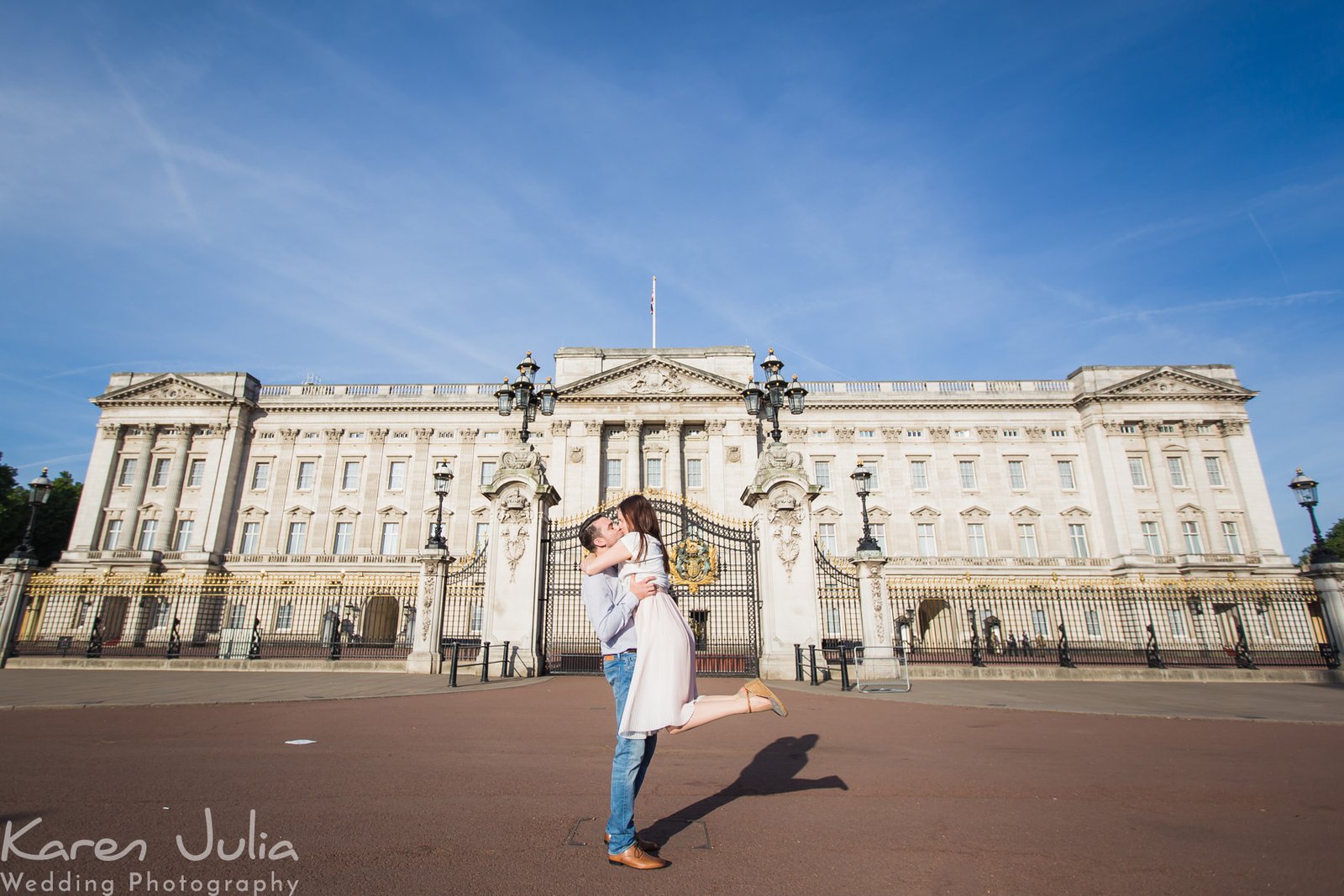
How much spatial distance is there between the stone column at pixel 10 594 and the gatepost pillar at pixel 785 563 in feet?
62.2

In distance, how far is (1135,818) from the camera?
4.42 meters

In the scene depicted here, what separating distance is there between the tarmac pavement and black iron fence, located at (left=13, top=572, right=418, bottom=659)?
1127 centimetres

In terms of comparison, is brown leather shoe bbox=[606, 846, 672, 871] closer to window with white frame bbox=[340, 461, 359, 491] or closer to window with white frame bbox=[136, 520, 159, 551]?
window with white frame bbox=[340, 461, 359, 491]

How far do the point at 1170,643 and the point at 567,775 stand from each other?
112ft

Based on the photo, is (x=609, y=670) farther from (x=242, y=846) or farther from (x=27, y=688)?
(x=27, y=688)

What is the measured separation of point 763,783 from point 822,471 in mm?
40093

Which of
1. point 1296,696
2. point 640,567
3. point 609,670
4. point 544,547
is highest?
point 544,547

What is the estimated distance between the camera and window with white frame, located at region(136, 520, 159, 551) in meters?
42.1

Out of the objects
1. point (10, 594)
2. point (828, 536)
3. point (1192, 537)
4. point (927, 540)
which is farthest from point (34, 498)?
point (1192, 537)

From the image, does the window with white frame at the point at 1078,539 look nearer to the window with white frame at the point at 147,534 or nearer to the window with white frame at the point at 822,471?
the window with white frame at the point at 822,471

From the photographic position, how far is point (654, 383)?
4281cm

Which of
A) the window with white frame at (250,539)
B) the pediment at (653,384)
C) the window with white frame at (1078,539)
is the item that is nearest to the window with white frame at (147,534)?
the window with white frame at (250,539)

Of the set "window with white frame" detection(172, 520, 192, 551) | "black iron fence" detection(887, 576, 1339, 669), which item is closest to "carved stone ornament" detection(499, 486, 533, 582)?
"black iron fence" detection(887, 576, 1339, 669)

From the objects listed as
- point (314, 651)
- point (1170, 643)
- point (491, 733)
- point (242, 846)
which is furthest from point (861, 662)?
point (1170, 643)
